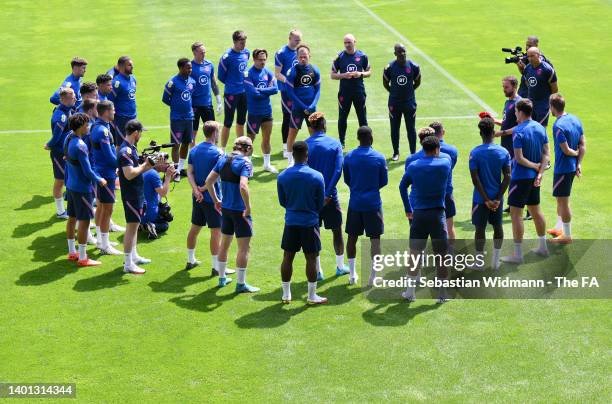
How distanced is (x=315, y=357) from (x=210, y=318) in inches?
72.4

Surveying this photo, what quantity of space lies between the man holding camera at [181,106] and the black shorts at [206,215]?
4.71 meters

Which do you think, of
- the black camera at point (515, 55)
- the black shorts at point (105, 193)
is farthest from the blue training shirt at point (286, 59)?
the black shorts at point (105, 193)

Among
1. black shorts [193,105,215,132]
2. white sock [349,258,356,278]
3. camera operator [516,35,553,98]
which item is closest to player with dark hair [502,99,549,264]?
white sock [349,258,356,278]

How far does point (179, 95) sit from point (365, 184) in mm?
6502

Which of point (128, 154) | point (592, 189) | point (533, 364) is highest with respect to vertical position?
point (128, 154)

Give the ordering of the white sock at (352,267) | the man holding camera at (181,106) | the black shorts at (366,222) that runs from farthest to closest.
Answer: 1. the man holding camera at (181,106)
2. the white sock at (352,267)
3. the black shorts at (366,222)

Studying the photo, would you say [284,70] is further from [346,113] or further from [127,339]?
[127,339]

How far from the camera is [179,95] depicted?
18.6m

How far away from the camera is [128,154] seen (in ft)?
46.1

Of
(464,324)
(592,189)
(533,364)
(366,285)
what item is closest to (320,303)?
(366,285)

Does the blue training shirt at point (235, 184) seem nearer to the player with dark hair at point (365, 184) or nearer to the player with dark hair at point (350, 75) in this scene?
the player with dark hair at point (365, 184)

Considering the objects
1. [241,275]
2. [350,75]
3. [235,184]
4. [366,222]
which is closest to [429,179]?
[366,222]

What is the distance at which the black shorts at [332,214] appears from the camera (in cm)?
1386

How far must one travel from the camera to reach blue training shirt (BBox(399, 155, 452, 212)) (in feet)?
41.4
